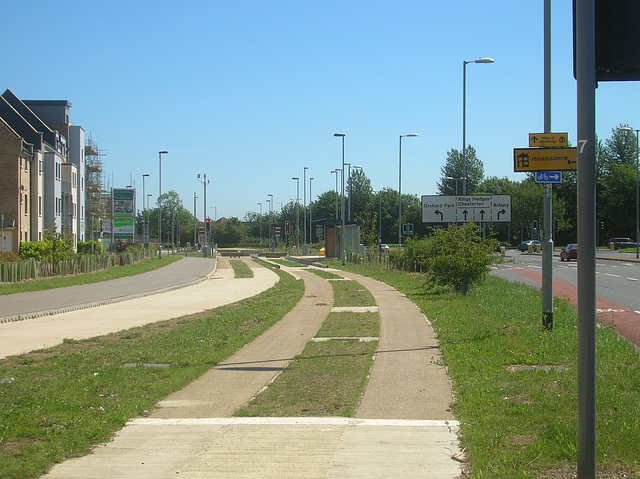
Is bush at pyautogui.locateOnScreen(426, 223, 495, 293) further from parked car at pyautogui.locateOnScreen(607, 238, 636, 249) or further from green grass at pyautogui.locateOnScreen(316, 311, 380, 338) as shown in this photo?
parked car at pyautogui.locateOnScreen(607, 238, 636, 249)

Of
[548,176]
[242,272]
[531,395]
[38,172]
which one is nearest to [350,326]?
[548,176]

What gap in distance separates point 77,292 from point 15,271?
7.38 m

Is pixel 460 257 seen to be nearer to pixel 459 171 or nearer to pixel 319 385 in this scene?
pixel 319 385

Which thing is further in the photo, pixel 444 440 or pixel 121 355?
pixel 121 355

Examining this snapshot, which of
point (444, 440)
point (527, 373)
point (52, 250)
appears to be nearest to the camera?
point (444, 440)

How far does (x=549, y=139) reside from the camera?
38.7 feet

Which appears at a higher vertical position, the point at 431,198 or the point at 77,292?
the point at 431,198

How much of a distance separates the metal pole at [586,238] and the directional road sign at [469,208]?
19824mm

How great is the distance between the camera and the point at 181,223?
166000mm

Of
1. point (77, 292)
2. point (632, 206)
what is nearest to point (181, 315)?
point (77, 292)

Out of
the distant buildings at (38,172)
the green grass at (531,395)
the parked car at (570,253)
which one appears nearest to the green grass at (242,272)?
the distant buildings at (38,172)

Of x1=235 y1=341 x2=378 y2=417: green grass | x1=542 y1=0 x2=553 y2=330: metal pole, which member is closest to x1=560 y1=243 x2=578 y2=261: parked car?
x1=542 y1=0 x2=553 y2=330: metal pole

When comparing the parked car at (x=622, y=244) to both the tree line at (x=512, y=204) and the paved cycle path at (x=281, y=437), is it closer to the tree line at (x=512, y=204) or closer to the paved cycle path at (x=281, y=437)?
the tree line at (x=512, y=204)

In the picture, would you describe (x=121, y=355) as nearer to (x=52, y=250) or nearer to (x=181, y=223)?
(x=52, y=250)
